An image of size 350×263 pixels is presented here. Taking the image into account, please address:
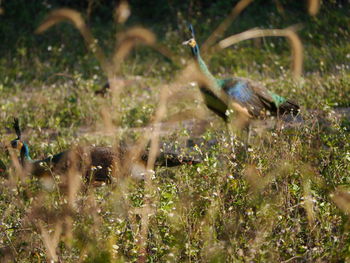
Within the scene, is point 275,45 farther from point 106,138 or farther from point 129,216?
point 129,216

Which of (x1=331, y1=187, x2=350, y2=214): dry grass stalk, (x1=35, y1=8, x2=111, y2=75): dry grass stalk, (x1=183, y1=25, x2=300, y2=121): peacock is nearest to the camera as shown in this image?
(x1=331, y1=187, x2=350, y2=214): dry grass stalk

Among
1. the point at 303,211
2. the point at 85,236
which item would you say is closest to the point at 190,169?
the point at 303,211

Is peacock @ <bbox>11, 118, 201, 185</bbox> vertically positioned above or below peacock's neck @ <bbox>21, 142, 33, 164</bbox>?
below

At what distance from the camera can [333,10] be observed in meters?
10.3

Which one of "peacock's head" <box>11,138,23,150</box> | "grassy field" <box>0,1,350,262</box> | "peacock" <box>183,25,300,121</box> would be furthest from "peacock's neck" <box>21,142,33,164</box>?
"peacock" <box>183,25,300,121</box>

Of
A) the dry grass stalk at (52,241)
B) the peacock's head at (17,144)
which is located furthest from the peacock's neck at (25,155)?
the dry grass stalk at (52,241)

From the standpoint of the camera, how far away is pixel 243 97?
5805 millimetres

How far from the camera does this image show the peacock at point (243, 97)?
579 centimetres

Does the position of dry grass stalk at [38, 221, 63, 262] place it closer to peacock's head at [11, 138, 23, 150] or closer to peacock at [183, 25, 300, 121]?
peacock's head at [11, 138, 23, 150]

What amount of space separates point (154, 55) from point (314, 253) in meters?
7.30

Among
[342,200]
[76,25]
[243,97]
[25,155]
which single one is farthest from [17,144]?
[342,200]

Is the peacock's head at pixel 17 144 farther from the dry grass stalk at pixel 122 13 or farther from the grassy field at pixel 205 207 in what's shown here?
the dry grass stalk at pixel 122 13

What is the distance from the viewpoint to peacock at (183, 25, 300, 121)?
5.79 meters

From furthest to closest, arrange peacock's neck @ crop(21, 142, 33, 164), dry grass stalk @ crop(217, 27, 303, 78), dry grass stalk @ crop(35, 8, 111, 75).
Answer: peacock's neck @ crop(21, 142, 33, 164) → dry grass stalk @ crop(35, 8, 111, 75) → dry grass stalk @ crop(217, 27, 303, 78)
